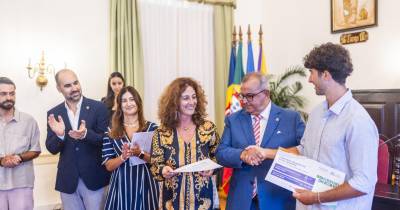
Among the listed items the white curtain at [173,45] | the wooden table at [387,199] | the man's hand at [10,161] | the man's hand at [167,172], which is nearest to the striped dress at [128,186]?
the man's hand at [167,172]

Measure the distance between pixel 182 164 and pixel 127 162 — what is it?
1.50 feet

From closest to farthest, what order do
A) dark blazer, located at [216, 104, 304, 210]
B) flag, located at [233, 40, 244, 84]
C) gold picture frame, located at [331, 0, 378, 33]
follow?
dark blazer, located at [216, 104, 304, 210]
gold picture frame, located at [331, 0, 378, 33]
flag, located at [233, 40, 244, 84]

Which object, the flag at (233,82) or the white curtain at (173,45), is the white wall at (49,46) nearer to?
the white curtain at (173,45)

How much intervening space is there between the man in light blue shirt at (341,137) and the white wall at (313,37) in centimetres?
328

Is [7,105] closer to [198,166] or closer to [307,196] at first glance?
[198,166]

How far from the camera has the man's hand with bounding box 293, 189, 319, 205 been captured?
166cm

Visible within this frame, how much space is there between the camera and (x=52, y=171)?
4.63 m

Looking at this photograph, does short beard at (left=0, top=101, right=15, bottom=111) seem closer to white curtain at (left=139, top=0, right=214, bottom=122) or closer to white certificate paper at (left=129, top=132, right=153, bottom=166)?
white certificate paper at (left=129, top=132, right=153, bottom=166)

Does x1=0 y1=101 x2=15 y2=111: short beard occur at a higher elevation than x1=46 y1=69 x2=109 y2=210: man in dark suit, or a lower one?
higher

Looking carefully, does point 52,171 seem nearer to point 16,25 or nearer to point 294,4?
point 16,25

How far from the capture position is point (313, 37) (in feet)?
17.9

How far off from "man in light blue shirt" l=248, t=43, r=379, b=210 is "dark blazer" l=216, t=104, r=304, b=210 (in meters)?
0.35

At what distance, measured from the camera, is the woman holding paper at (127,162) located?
2.49 meters

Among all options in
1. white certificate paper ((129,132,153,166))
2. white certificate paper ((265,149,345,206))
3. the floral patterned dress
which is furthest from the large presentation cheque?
white certificate paper ((129,132,153,166))
